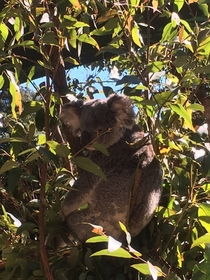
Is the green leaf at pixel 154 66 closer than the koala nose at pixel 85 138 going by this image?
Yes

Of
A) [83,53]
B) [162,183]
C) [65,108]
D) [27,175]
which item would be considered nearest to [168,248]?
[162,183]

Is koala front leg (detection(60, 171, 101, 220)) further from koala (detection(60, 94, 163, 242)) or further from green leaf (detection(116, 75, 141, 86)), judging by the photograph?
green leaf (detection(116, 75, 141, 86))

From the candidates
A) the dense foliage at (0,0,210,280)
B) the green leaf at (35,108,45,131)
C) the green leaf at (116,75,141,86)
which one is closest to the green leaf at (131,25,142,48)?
the dense foliage at (0,0,210,280)

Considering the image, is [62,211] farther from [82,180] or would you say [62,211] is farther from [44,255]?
[44,255]

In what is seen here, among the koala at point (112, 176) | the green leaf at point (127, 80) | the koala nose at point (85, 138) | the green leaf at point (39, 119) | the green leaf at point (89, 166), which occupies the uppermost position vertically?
the green leaf at point (127, 80)

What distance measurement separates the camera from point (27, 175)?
1.48 metres

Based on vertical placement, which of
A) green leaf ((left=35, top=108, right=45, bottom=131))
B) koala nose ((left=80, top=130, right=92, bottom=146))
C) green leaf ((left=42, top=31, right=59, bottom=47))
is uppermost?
green leaf ((left=42, top=31, right=59, bottom=47))

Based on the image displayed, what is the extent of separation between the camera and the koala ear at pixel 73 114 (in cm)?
186

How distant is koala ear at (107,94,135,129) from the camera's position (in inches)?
70.1

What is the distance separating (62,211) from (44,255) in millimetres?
399

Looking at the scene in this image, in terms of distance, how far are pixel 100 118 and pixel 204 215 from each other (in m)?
0.93

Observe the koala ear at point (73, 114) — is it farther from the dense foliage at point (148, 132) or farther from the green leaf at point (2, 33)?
the green leaf at point (2, 33)

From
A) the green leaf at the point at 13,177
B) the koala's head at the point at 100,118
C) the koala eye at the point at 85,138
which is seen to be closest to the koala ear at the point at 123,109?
the koala's head at the point at 100,118

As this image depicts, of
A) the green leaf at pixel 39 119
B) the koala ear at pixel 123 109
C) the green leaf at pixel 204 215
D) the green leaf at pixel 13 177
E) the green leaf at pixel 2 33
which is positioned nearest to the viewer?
the green leaf at pixel 204 215
